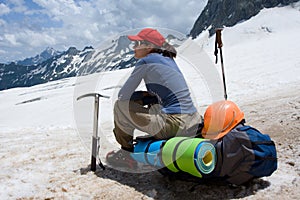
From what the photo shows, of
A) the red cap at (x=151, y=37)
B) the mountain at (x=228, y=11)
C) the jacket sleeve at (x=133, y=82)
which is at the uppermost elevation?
the mountain at (x=228, y=11)

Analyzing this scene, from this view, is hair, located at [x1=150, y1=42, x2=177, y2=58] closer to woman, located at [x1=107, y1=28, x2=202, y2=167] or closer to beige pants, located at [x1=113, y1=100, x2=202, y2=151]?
woman, located at [x1=107, y1=28, x2=202, y2=167]

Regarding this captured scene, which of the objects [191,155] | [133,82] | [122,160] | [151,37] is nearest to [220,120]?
[191,155]

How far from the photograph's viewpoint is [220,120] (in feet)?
13.3

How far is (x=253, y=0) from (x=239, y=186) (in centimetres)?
9322

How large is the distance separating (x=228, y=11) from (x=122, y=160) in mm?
102099

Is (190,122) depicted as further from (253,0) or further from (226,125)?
(253,0)

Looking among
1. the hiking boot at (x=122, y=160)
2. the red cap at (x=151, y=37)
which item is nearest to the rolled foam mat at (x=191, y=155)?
the hiking boot at (x=122, y=160)

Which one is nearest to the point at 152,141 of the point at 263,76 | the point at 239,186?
the point at 239,186

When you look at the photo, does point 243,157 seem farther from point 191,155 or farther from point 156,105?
point 156,105

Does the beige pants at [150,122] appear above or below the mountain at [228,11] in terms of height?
below

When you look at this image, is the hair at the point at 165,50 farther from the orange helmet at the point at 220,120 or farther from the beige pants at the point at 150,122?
the orange helmet at the point at 220,120

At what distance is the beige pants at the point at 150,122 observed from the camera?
4.36 meters

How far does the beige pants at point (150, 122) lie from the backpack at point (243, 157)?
72 centimetres

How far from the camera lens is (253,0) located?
86.9 meters
